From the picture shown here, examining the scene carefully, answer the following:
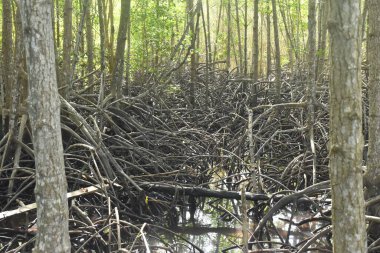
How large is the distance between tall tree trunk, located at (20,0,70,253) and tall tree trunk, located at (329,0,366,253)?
3.87 ft

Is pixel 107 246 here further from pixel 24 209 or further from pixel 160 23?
pixel 160 23

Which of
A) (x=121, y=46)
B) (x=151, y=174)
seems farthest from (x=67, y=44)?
(x=151, y=174)

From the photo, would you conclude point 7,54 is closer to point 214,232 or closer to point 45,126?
point 214,232

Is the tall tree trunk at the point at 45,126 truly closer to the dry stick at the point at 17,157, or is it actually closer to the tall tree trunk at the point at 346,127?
the tall tree trunk at the point at 346,127

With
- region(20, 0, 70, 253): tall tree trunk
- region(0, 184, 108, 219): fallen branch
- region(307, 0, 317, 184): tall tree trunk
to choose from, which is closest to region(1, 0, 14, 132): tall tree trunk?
region(0, 184, 108, 219): fallen branch

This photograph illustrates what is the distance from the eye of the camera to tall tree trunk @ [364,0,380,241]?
3.42 metres

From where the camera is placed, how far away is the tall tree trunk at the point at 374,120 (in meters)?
3.42

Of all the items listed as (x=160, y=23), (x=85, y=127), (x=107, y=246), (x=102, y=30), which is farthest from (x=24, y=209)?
(x=160, y=23)

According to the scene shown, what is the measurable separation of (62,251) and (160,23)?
738cm

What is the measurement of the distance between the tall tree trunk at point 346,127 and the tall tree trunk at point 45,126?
3.87ft

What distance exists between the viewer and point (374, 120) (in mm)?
3455

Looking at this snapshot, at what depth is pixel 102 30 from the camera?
738cm

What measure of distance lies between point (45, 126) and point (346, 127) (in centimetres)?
126

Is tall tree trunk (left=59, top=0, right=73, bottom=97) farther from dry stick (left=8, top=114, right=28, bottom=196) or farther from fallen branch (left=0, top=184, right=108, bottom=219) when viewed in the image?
fallen branch (left=0, top=184, right=108, bottom=219)
